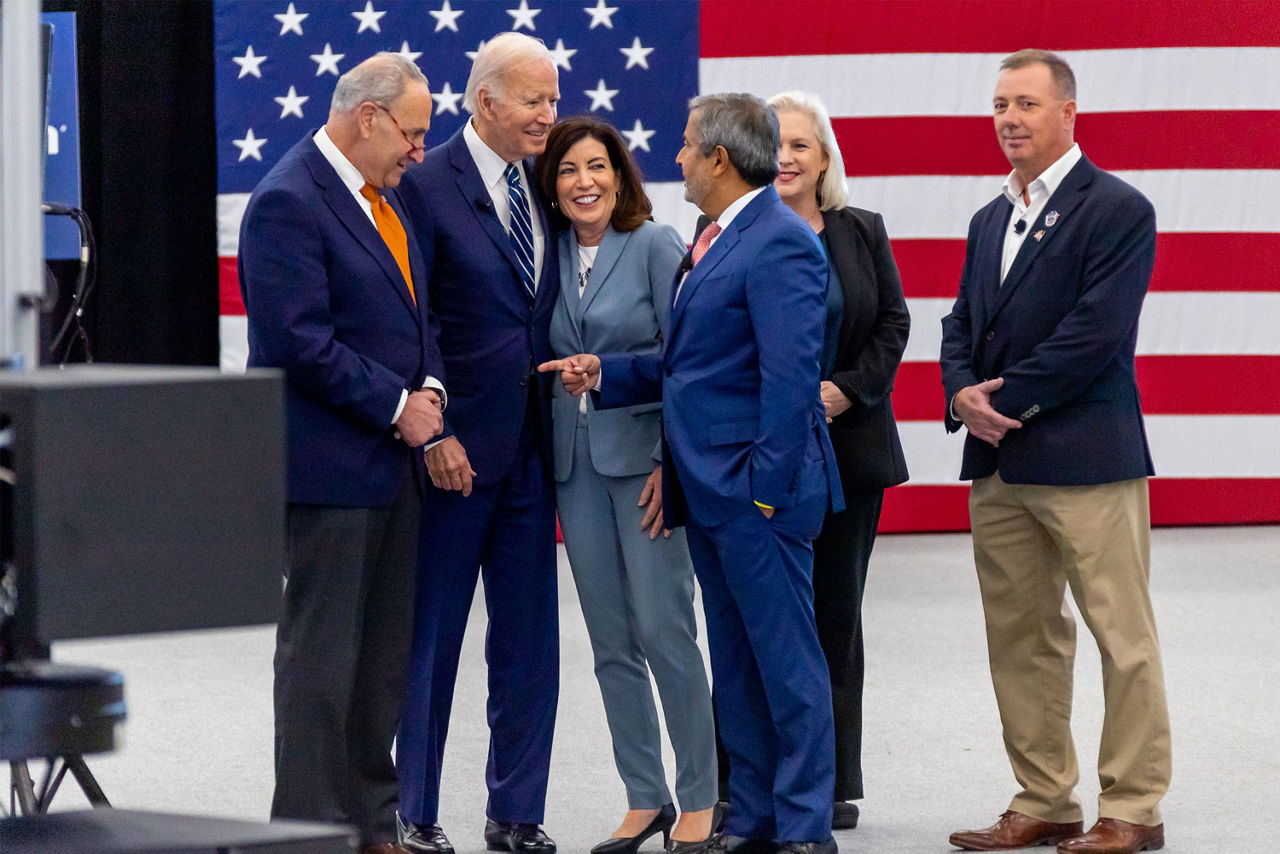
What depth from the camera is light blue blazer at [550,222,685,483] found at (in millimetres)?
3049

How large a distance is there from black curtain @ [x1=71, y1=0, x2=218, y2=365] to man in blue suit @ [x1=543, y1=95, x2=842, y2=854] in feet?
12.6

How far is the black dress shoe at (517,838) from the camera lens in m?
3.08

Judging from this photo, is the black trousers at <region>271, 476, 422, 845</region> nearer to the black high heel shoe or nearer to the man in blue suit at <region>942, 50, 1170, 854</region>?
the black high heel shoe

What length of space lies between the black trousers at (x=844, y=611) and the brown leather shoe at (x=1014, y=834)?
0.89 feet

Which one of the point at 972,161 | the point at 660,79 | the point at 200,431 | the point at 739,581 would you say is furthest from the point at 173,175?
the point at 200,431

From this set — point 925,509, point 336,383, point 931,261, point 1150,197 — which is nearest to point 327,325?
point 336,383

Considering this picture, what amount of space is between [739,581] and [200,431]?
5.60 ft

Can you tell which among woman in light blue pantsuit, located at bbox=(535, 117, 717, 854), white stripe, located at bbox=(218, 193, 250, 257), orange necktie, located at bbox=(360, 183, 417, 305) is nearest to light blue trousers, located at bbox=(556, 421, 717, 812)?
woman in light blue pantsuit, located at bbox=(535, 117, 717, 854)

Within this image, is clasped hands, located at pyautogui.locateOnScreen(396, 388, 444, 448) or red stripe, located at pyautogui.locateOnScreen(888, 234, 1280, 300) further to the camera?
red stripe, located at pyautogui.locateOnScreen(888, 234, 1280, 300)

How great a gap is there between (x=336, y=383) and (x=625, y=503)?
675mm

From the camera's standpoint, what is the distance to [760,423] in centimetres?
276

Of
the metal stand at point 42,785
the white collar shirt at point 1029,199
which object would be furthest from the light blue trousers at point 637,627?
the metal stand at point 42,785

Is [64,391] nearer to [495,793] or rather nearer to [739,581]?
[739,581]

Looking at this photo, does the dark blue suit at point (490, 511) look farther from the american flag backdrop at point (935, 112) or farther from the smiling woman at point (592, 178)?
the american flag backdrop at point (935, 112)
